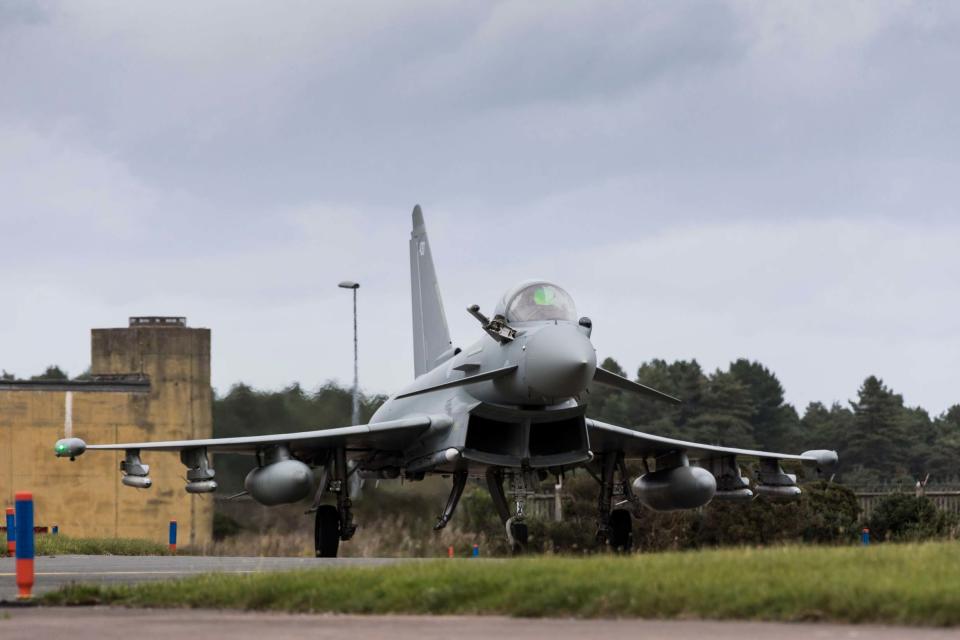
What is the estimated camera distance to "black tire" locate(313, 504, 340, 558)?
924 inches

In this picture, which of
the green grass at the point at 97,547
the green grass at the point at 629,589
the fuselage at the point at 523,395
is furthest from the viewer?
the green grass at the point at 97,547

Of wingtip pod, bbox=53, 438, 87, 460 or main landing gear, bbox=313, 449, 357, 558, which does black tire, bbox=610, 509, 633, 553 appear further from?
Result: wingtip pod, bbox=53, 438, 87, 460

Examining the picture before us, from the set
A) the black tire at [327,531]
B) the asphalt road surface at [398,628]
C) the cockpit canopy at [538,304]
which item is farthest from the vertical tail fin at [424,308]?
the asphalt road surface at [398,628]

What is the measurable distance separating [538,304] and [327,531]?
5.32 m

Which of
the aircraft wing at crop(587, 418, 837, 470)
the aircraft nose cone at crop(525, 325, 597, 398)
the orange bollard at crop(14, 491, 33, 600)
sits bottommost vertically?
the orange bollard at crop(14, 491, 33, 600)

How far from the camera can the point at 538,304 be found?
846 inches

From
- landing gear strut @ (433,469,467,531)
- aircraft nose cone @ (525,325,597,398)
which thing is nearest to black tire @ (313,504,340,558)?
landing gear strut @ (433,469,467,531)

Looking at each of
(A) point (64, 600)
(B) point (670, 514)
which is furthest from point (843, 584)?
(B) point (670, 514)

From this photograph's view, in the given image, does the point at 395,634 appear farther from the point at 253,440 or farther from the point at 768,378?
the point at 768,378

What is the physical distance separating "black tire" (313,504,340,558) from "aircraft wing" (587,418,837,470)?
14.4 ft

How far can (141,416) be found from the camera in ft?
190

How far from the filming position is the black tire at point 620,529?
24391 mm

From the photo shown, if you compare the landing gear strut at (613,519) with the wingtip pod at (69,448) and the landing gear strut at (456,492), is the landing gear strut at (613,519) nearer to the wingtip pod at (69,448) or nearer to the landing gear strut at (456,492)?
the landing gear strut at (456,492)

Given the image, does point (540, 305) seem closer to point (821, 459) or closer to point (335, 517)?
point (335, 517)
